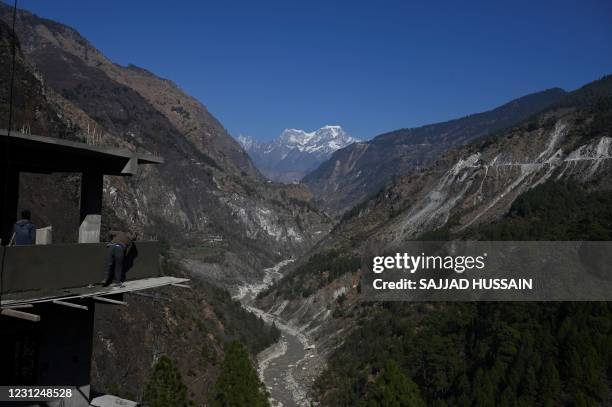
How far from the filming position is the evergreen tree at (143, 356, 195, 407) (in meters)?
27.7

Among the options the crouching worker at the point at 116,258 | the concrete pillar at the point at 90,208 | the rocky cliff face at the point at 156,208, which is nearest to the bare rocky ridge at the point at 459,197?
the rocky cliff face at the point at 156,208

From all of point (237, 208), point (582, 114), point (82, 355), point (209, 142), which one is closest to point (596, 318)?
point (82, 355)

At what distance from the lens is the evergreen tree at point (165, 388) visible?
27.7 m

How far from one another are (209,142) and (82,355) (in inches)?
7365

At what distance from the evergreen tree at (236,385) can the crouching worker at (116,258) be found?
84.8ft

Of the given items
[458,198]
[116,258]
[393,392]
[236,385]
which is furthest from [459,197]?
[116,258]

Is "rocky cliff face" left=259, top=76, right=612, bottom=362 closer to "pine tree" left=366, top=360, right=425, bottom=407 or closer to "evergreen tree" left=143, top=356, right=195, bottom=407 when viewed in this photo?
"pine tree" left=366, top=360, right=425, bottom=407

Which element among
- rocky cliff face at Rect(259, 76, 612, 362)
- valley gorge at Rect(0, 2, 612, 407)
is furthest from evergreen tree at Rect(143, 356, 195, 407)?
rocky cliff face at Rect(259, 76, 612, 362)

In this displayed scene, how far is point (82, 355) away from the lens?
9328 mm

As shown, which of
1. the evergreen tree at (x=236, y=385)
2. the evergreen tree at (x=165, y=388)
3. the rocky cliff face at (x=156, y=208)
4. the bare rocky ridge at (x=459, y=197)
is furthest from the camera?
the bare rocky ridge at (x=459, y=197)

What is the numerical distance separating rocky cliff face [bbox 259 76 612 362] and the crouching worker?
2390 inches

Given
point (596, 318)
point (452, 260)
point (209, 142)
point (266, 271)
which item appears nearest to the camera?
point (596, 318)

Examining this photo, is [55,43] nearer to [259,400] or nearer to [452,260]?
[452,260]

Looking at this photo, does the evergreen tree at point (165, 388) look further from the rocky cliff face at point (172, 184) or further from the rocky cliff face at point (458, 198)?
the rocky cliff face at point (172, 184)
